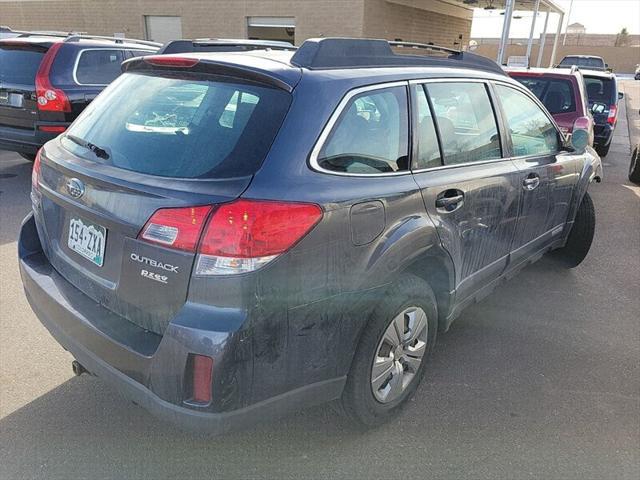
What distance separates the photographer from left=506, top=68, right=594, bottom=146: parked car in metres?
6.78

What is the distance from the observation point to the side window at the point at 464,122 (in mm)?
2701

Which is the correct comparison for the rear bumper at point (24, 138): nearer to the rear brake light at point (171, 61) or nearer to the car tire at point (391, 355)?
the rear brake light at point (171, 61)

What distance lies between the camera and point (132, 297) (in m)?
1.97

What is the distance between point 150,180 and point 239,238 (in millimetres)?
466

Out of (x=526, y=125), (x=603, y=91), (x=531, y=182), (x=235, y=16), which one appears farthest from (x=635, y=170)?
(x=235, y=16)

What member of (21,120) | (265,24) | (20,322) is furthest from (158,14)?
(20,322)

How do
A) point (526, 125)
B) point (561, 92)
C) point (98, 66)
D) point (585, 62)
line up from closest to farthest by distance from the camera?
point (526, 125) → point (98, 66) → point (561, 92) → point (585, 62)

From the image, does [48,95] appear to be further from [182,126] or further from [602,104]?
[602,104]

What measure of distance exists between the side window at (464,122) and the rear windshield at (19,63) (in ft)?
17.7

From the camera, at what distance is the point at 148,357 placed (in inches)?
74.8

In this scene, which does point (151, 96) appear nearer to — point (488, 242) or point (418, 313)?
point (418, 313)

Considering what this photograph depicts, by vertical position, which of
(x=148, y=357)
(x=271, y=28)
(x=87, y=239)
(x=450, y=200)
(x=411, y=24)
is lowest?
(x=148, y=357)

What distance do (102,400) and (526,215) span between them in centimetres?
281

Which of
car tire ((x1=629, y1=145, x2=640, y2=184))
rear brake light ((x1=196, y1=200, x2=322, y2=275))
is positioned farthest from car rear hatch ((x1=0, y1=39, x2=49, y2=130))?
car tire ((x1=629, y1=145, x2=640, y2=184))
